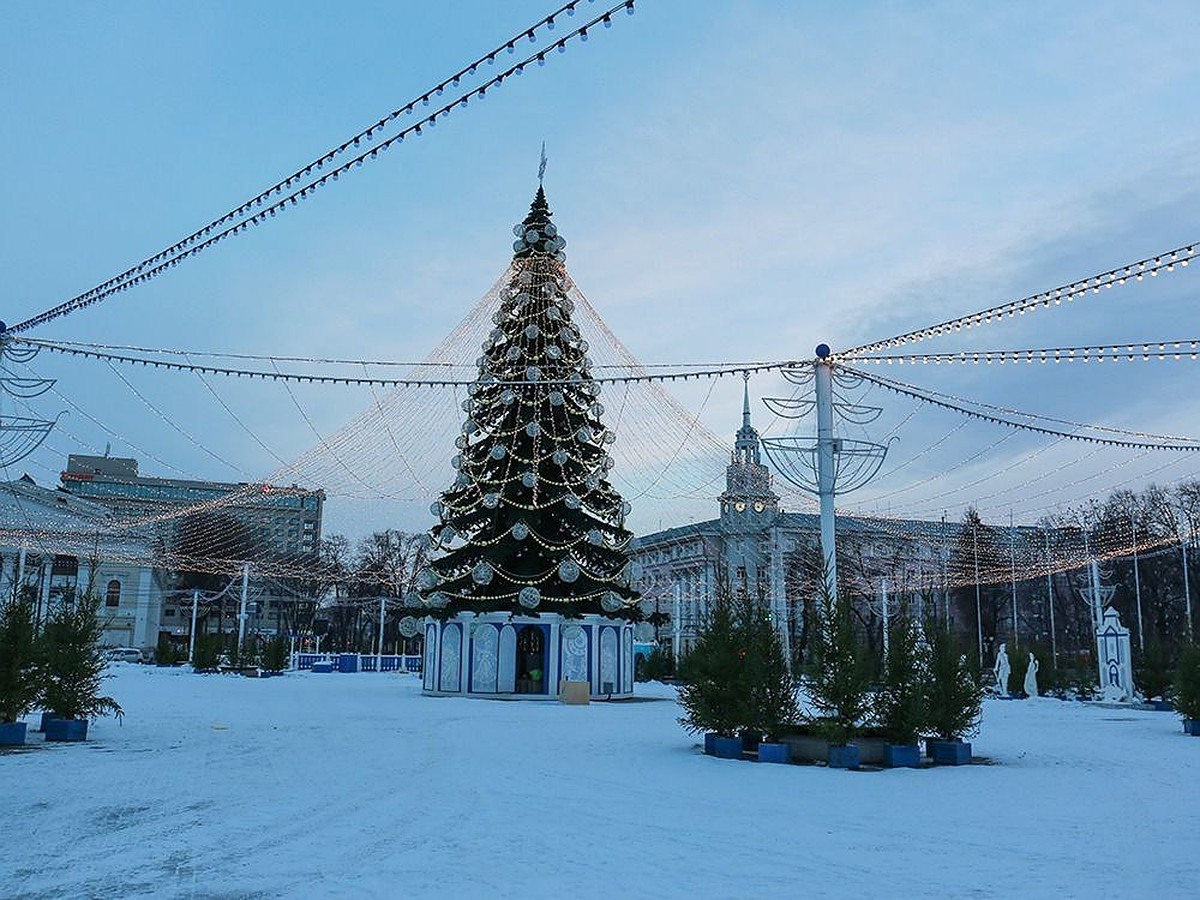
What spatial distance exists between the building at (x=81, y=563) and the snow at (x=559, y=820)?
3516 cm

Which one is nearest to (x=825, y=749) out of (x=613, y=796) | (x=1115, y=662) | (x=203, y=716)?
(x=613, y=796)

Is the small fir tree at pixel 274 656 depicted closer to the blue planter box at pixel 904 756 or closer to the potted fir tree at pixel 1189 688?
the potted fir tree at pixel 1189 688

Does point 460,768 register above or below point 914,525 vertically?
below

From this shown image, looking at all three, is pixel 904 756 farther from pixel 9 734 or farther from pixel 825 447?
pixel 9 734

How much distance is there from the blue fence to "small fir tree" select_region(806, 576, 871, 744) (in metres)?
42.2

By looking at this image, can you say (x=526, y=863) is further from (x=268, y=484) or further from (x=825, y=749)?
(x=268, y=484)

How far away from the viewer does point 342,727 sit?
62.9 feet

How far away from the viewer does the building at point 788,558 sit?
51.5 m

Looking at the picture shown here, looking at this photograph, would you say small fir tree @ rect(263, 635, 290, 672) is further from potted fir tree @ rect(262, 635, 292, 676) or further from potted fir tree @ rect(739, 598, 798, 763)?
potted fir tree @ rect(739, 598, 798, 763)

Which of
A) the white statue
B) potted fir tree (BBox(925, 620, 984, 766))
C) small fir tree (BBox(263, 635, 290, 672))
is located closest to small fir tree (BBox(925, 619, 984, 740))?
potted fir tree (BBox(925, 620, 984, 766))

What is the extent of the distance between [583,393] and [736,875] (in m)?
24.9

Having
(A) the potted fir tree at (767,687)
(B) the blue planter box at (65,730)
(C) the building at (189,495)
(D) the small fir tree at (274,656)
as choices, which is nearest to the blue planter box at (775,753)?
(A) the potted fir tree at (767,687)

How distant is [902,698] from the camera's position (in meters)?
15.0

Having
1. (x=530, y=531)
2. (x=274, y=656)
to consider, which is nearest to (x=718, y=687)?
(x=530, y=531)
